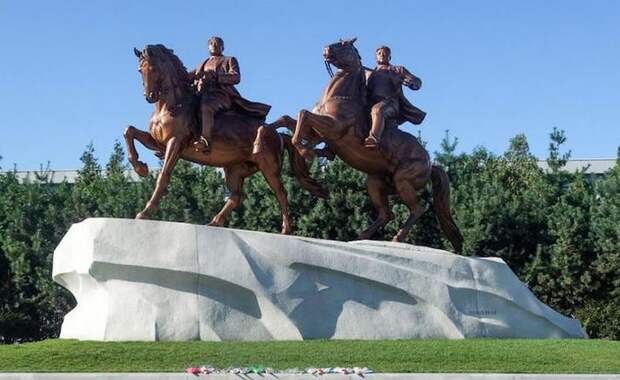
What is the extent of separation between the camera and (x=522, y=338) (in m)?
14.7

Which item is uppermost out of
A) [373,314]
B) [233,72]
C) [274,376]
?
[233,72]

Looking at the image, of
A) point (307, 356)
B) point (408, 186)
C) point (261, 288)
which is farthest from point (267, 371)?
point (408, 186)

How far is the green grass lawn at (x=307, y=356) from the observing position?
1130cm

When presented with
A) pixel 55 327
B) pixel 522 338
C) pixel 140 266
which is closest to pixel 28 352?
pixel 140 266

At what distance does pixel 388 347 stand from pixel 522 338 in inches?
127

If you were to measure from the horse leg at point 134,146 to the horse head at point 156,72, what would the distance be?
1.88 feet

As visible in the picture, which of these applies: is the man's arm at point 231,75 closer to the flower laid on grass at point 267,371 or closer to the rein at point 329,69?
the rein at point 329,69

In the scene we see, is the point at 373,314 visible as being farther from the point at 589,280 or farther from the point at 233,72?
the point at 589,280

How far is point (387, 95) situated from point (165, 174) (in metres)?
4.03

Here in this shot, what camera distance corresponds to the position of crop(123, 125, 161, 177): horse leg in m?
14.7

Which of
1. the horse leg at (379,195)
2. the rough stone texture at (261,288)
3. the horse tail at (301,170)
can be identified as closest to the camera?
the rough stone texture at (261,288)

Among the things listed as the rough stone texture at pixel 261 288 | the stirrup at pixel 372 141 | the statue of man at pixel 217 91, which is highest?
the statue of man at pixel 217 91

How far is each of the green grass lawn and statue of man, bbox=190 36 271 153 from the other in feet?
12.5

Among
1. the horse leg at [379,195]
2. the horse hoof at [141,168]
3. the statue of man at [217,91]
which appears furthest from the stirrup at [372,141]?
the horse hoof at [141,168]
